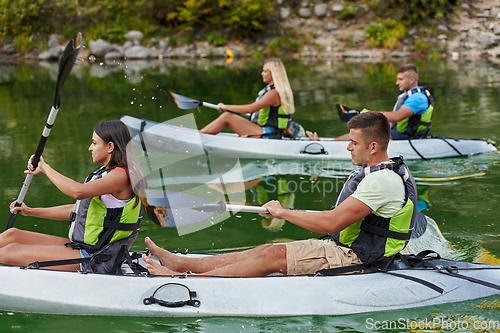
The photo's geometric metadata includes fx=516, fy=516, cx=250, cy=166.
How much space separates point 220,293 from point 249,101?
9.39 metres

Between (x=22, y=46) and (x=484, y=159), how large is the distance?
23.4 metres

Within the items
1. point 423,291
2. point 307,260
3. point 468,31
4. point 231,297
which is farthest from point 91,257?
point 468,31

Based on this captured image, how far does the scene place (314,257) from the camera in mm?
3406

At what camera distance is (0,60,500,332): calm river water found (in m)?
3.39

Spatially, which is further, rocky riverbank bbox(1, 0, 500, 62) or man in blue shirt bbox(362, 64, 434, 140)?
rocky riverbank bbox(1, 0, 500, 62)

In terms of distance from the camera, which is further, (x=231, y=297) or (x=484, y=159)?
(x=484, y=159)

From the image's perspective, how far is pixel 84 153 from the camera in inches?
317

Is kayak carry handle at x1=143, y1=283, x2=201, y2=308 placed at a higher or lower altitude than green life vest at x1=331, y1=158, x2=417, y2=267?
lower

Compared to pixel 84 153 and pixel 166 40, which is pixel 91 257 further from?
pixel 166 40

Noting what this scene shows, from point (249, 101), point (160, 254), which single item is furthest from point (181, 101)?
point (160, 254)

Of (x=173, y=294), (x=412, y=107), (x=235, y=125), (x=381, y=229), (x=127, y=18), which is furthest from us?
(x=127, y=18)

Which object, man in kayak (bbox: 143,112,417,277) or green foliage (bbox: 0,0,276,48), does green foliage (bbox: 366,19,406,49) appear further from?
man in kayak (bbox: 143,112,417,277)

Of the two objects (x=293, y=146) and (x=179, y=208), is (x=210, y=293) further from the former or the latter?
(x=293, y=146)

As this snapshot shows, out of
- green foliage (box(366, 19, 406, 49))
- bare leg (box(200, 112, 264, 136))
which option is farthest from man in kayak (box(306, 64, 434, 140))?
green foliage (box(366, 19, 406, 49))
